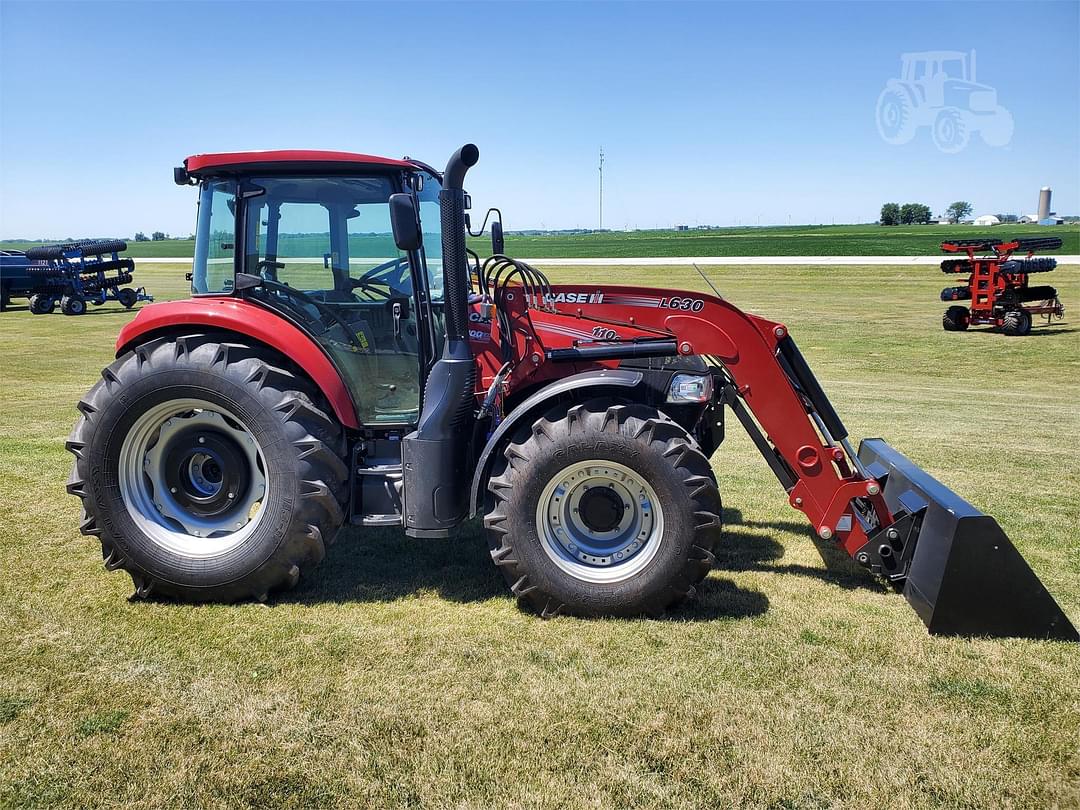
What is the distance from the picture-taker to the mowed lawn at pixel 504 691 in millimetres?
3229

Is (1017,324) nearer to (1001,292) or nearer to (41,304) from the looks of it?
(1001,292)

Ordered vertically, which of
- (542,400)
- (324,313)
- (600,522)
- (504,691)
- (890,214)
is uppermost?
(890,214)

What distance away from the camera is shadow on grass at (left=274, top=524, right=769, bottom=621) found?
16.0ft

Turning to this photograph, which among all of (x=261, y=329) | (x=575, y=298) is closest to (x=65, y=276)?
(x=261, y=329)

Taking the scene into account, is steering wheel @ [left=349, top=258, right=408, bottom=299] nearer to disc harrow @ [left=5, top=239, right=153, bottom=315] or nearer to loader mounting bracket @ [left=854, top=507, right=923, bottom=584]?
loader mounting bracket @ [left=854, top=507, right=923, bottom=584]

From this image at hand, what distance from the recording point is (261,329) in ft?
15.8

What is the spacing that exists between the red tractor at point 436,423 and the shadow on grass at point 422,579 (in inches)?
12.3

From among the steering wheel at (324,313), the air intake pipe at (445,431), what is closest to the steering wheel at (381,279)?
the steering wheel at (324,313)

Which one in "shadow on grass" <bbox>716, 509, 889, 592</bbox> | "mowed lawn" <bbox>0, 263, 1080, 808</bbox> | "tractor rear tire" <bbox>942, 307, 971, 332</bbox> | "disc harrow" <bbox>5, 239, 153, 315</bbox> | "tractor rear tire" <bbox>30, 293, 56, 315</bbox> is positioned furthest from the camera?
"disc harrow" <bbox>5, 239, 153, 315</bbox>

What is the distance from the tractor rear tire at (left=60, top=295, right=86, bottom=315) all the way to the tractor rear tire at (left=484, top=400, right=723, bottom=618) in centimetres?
2522

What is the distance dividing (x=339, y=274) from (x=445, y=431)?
119 cm

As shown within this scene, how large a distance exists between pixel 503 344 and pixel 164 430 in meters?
2.02

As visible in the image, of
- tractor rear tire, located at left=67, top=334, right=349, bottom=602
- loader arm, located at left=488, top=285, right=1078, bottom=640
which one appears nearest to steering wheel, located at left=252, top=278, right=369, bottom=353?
tractor rear tire, located at left=67, top=334, right=349, bottom=602

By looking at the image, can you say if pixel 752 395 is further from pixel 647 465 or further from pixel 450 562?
pixel 450 562
